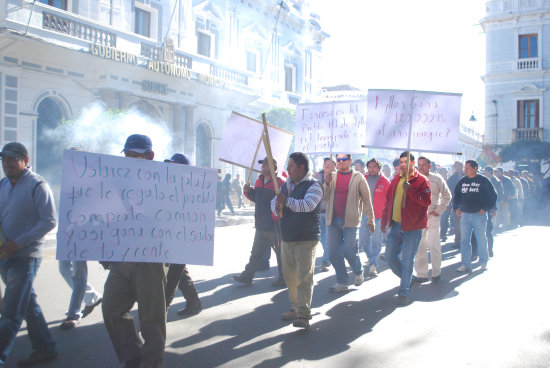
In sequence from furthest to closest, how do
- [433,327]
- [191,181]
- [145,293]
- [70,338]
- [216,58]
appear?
[216,58]
[433,327]
[70,338]
[191,181]
[145,293]

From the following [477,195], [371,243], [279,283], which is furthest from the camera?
[477,195]

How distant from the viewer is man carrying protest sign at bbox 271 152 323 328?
4699 millimetres

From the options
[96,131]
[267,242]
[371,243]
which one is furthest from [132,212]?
[96,131]

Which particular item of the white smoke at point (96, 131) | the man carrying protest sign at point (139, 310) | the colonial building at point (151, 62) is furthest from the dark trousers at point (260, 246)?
the colonial building at point (151, 62)

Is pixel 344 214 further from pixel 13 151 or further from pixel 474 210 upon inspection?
pixel 13 151

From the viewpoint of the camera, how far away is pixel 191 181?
366 cm

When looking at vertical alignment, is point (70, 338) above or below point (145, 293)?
below

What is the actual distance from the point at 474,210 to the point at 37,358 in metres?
6.48

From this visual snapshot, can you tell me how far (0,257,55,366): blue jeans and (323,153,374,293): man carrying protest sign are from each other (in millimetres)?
3457

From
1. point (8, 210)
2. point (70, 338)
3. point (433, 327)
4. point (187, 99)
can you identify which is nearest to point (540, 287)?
point (433, 327)

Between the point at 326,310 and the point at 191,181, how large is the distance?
2.57 m

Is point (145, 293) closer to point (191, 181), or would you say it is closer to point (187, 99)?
point (191, 181)

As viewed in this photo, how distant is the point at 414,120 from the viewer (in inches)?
267

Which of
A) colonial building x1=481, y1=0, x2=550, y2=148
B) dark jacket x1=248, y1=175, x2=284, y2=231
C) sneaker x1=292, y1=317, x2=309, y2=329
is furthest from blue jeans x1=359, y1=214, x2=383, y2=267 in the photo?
colonial building x1=481, y1=0, x2=550, y2=148
